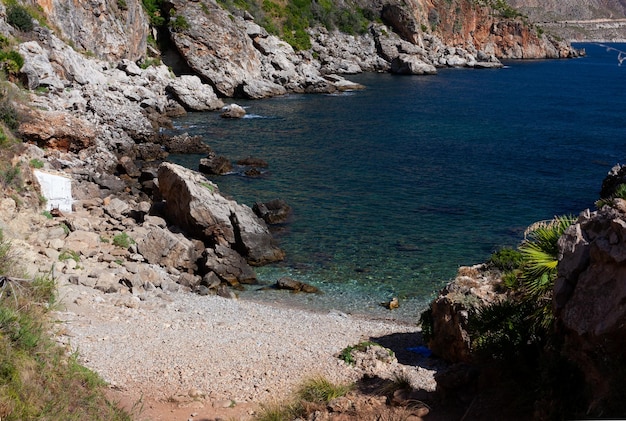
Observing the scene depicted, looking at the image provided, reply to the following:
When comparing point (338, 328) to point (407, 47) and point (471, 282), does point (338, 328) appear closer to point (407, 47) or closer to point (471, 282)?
point (471, 282)

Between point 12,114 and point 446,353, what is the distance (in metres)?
24.6

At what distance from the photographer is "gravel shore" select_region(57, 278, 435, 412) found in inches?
531

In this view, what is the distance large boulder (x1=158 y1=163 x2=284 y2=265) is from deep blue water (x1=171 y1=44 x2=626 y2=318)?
1.05m

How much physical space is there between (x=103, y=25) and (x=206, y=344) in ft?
147

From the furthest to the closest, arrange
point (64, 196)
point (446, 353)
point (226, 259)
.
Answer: point (64, 196), point (226, 259), point (446, 353)

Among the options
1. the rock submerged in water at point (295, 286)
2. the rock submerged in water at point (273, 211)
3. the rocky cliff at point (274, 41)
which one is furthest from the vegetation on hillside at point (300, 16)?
the rock submerged in water at point (295, 286)

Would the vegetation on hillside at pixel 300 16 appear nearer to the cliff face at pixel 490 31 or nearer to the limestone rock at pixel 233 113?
the cliff face at pixel 490 31

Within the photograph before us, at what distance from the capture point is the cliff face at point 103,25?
48500 millimetres

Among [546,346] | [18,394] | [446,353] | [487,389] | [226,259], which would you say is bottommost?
[226,259]

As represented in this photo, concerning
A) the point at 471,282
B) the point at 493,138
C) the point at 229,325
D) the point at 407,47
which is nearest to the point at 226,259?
the point at 229,325

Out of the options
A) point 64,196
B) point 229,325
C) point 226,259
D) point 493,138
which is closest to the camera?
point 229,325

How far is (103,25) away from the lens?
52844mm

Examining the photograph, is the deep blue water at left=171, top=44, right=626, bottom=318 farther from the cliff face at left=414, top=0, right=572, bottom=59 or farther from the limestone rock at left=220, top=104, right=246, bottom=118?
the cliff face at left=414, top=0, right=572, bottom=59

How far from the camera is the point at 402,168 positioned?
3938cm
